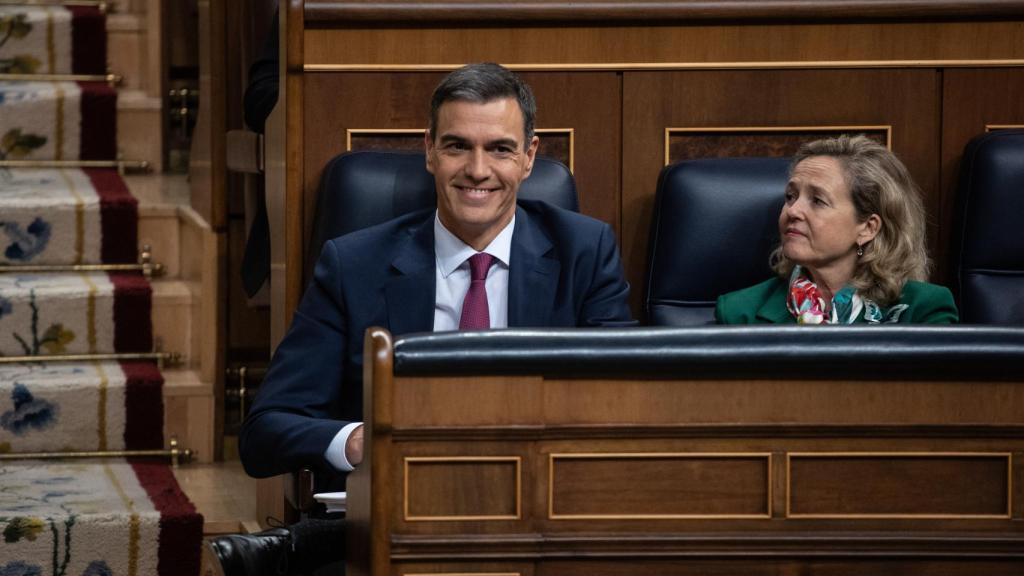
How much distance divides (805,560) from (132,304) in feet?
7.49

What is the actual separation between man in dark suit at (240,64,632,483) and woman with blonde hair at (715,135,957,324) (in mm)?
285

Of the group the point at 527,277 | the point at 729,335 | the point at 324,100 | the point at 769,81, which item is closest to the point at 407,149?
the point at 324,100

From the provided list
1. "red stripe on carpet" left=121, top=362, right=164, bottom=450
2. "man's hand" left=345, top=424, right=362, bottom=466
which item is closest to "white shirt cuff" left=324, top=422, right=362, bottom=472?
"man's hand" left=345, top=424, right=362, bottom=466

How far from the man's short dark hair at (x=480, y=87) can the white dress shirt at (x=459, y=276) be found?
15cm

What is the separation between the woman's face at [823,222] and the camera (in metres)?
2.29

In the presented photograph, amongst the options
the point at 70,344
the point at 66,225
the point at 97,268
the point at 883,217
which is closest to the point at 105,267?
the point at 97,268

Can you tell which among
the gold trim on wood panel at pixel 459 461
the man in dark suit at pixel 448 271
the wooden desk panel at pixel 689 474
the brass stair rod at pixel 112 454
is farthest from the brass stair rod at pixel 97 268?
the gold trim on wood panel at pixel 459 461

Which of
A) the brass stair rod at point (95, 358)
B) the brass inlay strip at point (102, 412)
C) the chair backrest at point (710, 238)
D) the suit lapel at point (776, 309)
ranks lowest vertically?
the brass inlay strip at point (102, 412)

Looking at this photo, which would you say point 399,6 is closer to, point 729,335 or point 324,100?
point 324,100

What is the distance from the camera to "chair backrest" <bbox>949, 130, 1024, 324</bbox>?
8.11 feet

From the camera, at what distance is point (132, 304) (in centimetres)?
342

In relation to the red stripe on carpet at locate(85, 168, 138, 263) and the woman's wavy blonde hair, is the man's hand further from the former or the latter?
the red stripe on carpet at locate(85, 168, 138, 263)

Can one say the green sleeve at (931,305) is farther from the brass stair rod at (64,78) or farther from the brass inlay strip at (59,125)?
the brass stair rod at (64,78)

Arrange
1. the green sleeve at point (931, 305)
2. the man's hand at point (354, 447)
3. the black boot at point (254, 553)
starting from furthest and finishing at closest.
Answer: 1. the green sleeve at point (931, 305)
2. the man's hand at point (354, 447)
3. the black boot at point (254, 553)
